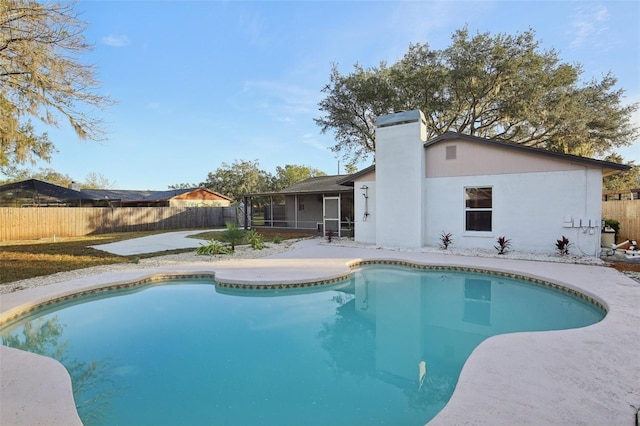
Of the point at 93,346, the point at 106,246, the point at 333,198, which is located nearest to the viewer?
the point at 93,346

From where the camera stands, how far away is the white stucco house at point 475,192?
938cm

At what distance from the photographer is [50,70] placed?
24.3 feet

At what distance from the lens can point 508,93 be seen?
55.6 feet

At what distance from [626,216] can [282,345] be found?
48.8 feet

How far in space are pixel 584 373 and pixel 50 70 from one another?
436 inches

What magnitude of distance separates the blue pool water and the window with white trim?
11.8 feet

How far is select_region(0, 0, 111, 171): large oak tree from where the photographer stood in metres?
6.82

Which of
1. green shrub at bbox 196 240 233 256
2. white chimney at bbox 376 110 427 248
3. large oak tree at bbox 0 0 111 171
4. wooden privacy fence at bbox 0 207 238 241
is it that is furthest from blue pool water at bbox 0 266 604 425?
wooden privacy fence at bbox 0 207 238 241

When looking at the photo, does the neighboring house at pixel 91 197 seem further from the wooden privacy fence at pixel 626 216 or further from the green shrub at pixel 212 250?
the wooden privacy fence at pixel 626 216

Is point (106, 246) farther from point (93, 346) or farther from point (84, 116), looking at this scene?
point (93, 346)

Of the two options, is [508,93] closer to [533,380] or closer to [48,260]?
[533,380]

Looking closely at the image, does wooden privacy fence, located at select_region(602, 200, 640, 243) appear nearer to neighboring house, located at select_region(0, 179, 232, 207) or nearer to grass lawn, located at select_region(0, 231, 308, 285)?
grass lawn, located at select_region(0, 231, 308, 285)

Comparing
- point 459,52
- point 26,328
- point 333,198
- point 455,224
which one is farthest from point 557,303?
point 459,52

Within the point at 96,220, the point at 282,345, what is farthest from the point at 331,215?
the point at 96,220
